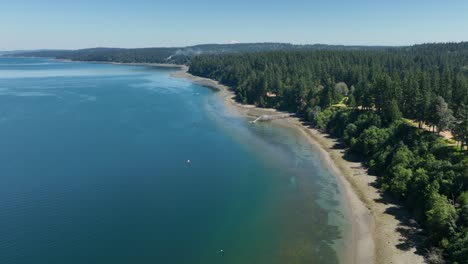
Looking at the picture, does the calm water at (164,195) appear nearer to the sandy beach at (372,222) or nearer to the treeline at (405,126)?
the sandy beach at (372,222)

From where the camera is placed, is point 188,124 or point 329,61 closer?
point 188,124

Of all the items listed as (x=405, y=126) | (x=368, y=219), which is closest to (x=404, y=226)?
(x=368, y=219)

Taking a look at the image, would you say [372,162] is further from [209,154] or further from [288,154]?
[209,154]

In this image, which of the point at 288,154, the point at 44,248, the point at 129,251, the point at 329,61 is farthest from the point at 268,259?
the point at 329,61

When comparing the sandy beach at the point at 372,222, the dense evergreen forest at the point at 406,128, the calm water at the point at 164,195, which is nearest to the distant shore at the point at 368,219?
the sandy beach at the point at 372,222

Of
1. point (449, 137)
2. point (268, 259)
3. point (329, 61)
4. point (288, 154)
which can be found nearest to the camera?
point (268, 259)

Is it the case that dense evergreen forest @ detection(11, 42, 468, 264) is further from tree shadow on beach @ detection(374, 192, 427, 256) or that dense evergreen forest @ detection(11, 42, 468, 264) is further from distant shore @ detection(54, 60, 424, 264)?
distant shore @ detection(54, 60, 424, 264)
